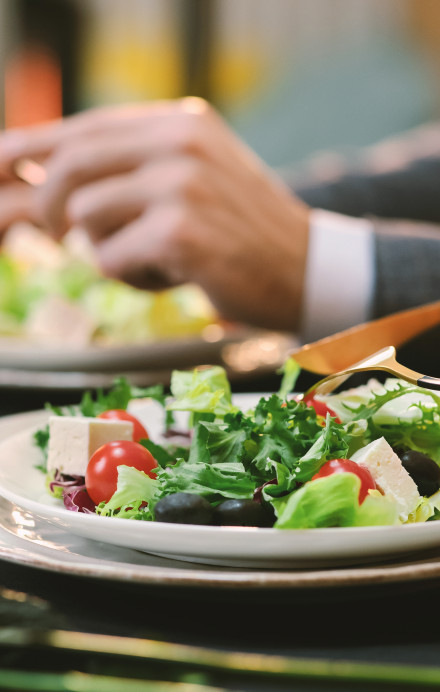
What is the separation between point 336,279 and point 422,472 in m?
0.90

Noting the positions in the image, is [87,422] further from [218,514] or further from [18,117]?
[18,117]

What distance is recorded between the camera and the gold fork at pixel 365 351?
0.70m

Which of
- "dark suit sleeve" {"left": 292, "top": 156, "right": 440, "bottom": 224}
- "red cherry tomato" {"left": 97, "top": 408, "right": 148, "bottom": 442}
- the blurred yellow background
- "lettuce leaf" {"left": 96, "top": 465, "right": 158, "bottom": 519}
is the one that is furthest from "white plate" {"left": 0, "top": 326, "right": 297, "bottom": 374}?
the blurred yellow background

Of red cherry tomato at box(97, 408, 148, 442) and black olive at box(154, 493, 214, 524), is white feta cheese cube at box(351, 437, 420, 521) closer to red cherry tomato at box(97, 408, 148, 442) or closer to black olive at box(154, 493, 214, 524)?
black olive at box(154, 493, 214, 524)

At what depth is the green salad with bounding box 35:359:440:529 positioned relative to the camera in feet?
1.87

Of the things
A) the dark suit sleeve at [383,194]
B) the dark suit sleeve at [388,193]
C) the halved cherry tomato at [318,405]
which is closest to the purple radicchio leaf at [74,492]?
the halved cherry tomato at [318,405]

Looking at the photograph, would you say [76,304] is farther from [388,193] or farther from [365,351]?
[388,193]

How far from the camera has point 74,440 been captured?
740 mm

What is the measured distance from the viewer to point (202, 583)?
1.56ft

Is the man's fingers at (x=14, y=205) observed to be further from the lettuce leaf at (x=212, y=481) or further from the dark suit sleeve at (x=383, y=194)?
the lettuce leaf at (x=212, y=481)

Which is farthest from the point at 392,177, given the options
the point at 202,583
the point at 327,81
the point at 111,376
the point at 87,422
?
the point at 327,81

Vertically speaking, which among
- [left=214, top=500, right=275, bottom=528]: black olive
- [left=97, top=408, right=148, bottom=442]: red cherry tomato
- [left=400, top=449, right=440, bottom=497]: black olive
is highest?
[left=214, top=500, right=275, bottom=528]: black olive

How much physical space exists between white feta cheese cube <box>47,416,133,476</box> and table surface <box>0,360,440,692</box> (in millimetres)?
182

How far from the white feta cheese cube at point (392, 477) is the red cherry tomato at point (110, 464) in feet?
0.56
